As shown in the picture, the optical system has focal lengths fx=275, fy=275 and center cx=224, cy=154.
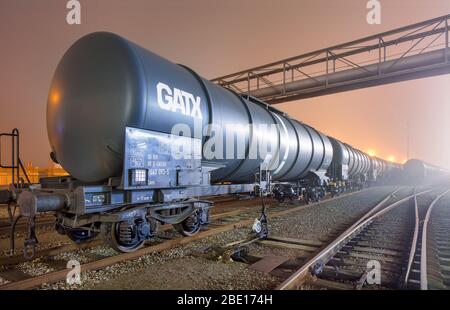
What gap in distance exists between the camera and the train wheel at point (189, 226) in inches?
242

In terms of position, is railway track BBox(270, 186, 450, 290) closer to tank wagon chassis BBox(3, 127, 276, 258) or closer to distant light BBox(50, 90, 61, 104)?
tank wagon chassis BBox(3, 127, 276, 258)

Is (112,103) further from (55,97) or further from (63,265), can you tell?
(63,265)

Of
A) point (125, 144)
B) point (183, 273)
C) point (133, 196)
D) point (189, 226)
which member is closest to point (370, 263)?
point (183, 273)

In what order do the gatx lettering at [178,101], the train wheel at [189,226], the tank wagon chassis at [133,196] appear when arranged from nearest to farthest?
the tank wagon chassis at [133,196], the gatx lettering at [178,101], the train wheel at [189,226]

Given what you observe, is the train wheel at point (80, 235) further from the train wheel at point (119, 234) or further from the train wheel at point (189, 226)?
the train wheel at point (189, 226)

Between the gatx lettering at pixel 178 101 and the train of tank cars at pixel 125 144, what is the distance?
0.06 ft

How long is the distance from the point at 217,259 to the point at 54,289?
98.0 inches

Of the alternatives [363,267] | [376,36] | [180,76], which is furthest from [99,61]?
[376,36]

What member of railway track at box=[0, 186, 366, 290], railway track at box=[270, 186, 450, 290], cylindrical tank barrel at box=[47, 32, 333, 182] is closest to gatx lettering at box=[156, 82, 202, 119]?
cylindrical tank barrel at box=[47, 32, 333, 182]

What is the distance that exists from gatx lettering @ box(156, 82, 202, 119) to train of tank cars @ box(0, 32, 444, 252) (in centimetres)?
2

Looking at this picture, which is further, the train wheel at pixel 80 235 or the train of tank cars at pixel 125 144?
the train wheel at pixel 80 235

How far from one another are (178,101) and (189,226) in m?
2.87

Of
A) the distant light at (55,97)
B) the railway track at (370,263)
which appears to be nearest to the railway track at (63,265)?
the railway track at (370,263)
